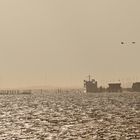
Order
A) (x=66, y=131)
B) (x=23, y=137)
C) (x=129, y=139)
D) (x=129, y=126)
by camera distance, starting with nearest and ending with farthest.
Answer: (x=129, y=139) → (x=23, y=137) → (x=66, y=131) → (x=129, y=126)

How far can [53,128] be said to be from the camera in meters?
90.1

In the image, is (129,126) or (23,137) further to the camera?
(129,126)

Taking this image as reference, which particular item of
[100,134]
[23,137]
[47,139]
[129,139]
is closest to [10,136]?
[23,137]

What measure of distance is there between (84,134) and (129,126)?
15.1 meters

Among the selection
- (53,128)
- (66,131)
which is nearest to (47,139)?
(66,131)

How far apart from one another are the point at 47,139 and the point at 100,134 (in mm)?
9030

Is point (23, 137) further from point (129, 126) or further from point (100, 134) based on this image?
point (129, 126)

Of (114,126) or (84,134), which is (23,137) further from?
(114,126)

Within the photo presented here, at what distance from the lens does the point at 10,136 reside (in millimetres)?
77250

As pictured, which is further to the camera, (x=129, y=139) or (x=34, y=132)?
(x=34, y=132)

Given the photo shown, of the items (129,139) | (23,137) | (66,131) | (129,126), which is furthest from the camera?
(129,126)

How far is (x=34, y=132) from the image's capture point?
3290 inches

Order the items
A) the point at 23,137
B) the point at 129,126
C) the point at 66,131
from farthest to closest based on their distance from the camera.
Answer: the point at 129,126 → the point at 66,131 → the point at 23,137

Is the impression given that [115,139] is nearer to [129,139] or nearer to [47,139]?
[129,139]
